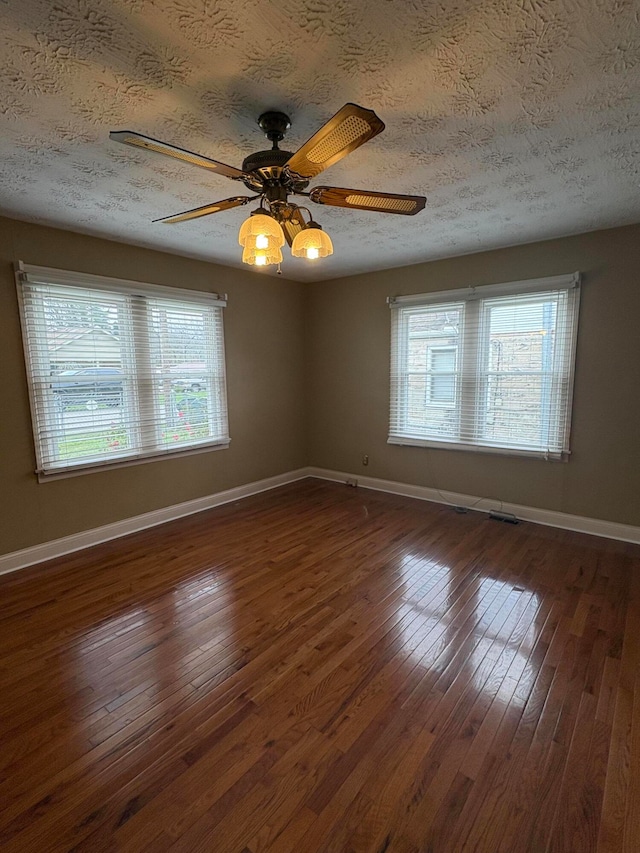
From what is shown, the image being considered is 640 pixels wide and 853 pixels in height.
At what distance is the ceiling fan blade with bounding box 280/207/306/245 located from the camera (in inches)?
76.7

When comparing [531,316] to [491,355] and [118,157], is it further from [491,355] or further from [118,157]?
[118,157]

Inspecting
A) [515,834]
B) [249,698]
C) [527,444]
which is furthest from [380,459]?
[515,834]

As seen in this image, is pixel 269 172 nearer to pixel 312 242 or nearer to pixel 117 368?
pixel 312 242

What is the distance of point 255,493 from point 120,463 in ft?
5.31

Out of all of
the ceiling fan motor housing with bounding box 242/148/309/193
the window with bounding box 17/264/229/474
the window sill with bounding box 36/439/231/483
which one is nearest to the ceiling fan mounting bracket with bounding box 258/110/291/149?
the ceiling fan motor housing with bounding box 242/148/309/193

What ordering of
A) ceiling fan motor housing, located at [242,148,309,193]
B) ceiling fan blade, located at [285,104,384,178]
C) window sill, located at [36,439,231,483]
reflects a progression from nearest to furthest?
ceiling fan blade, located at [285,104,384,178], ceiling fan motor housing, located at [242,148,309,193], window sill, located at [36,439,231,483]

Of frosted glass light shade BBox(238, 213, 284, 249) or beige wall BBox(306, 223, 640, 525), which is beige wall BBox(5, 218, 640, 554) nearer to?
beige wall BBox(306, 223, 640, 525)

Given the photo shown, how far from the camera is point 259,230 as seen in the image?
1.70 meters

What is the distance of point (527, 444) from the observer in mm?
3760

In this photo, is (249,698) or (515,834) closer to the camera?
(515,834)

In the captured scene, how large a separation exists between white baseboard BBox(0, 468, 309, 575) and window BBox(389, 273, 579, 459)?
1.86m

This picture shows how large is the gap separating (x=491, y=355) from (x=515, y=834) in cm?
344

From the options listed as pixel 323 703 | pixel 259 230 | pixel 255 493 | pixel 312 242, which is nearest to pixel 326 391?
pixel 255 493

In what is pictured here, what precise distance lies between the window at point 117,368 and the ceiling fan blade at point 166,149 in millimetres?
2116
